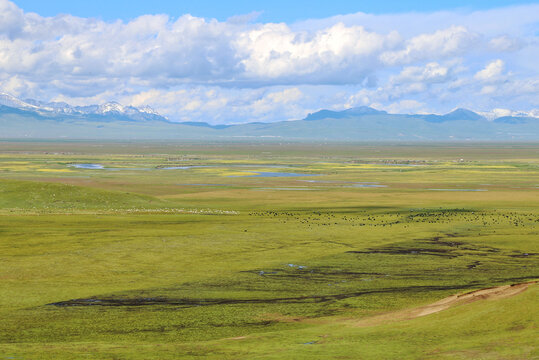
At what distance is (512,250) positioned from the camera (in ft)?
180

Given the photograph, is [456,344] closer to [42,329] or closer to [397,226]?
[42,329]

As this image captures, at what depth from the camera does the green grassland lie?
2598cm

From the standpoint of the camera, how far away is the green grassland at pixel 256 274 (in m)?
26.0

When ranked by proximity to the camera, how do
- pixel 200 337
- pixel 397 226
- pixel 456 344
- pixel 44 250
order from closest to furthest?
pixel 456 344 < pixel 200 337 < pixel 44 250 < pixel 397 226

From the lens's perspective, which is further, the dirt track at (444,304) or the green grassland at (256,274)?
the dirt track at (444,304)

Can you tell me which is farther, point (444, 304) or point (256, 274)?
point (256, 274)

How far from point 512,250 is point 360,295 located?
2232 cm

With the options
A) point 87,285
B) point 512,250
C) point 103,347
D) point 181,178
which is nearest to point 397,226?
point 512,250

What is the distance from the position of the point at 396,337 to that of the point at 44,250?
33748 mm

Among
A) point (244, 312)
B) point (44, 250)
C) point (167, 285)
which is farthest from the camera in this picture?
point (44, 250)

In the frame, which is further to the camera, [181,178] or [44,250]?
[181,178]

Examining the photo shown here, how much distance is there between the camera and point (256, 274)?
1754 inches

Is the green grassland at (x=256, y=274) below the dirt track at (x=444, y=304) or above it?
below

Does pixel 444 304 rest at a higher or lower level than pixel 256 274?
higher
